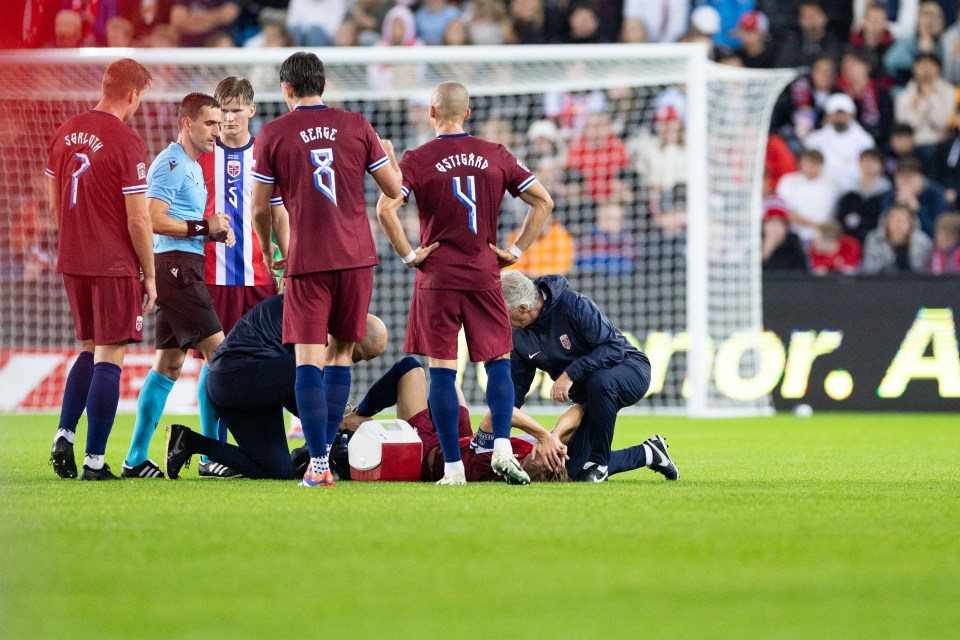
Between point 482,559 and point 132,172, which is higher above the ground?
point 132,172

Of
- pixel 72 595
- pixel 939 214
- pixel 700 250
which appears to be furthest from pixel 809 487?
pixel 939 214

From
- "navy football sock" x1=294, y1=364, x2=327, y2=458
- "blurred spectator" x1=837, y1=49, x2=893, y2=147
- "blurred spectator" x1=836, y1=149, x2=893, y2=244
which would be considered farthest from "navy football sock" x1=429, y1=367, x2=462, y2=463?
"blurred spectator" x1=837, y1=49, x2=893, y2=147

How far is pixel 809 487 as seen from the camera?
21.3 feet

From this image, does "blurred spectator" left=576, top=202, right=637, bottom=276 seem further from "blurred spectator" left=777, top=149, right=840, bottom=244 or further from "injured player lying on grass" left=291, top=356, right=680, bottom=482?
"injured player lying on grass" left=291, top=356, right=680, bottom=482

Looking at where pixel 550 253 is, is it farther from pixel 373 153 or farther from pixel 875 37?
pixel 373 153

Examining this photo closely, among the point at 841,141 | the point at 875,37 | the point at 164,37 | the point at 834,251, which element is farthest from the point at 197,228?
the point at 875,37

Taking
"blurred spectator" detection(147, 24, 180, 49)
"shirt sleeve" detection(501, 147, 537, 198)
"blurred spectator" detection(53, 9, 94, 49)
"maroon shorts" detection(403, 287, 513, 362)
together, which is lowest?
"maroon shorts" detection(403, 287, 513, 362)

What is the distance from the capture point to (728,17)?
16.2 metres

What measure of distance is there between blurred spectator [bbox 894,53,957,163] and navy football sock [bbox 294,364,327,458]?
10371 mm

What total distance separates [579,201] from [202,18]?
5.64 metres

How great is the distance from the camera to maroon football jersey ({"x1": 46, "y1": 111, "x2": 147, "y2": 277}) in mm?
6664

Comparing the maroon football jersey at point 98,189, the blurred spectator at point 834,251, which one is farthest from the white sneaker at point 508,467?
the blurred spectator at point 834,251

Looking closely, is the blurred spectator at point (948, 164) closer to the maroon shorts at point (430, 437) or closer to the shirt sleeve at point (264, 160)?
the maroon shorts at point (430, 437)

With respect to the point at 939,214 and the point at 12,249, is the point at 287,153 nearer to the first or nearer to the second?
the point at 12,249
